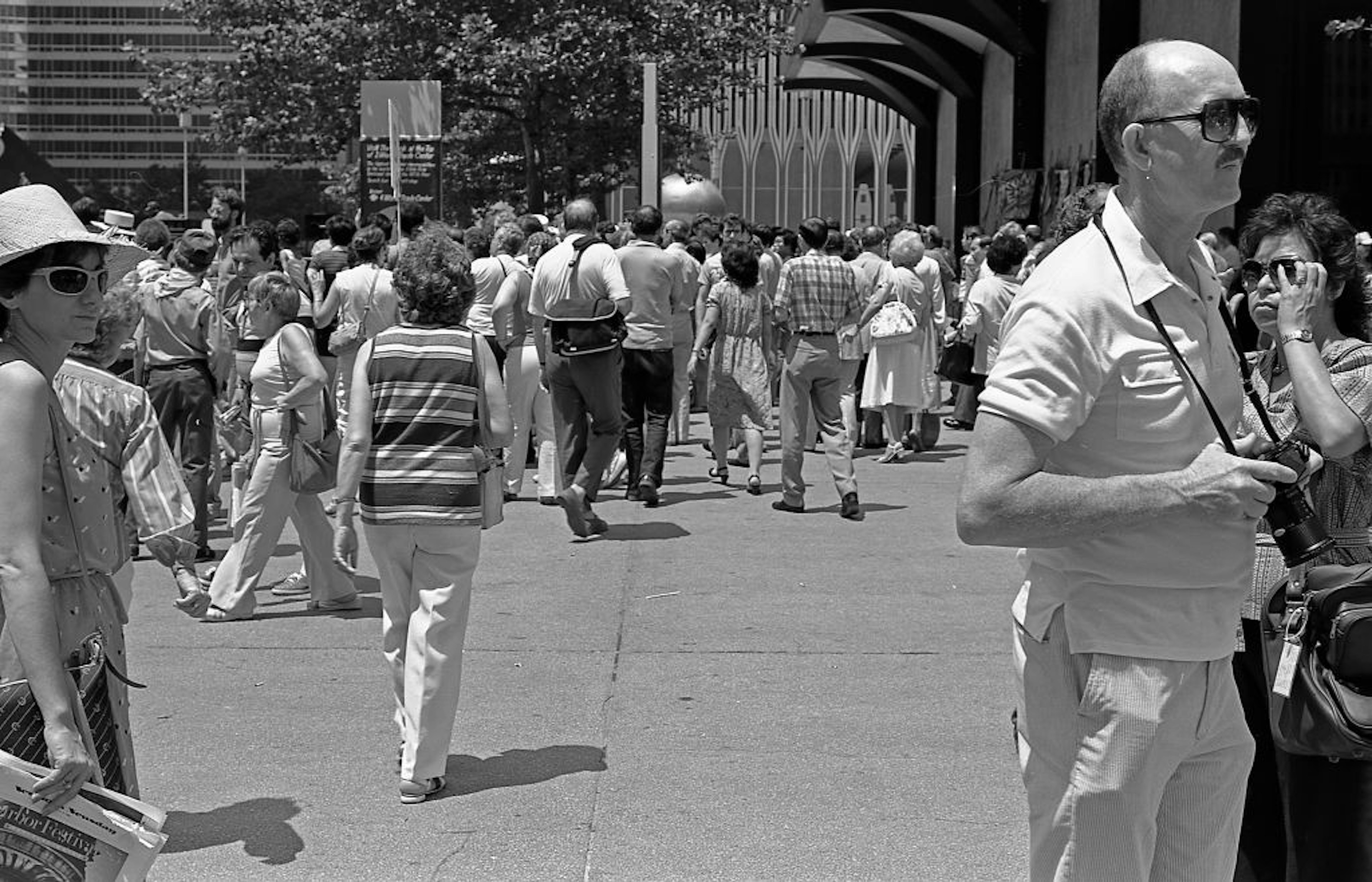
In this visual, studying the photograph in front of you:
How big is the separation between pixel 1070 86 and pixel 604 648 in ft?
77.5

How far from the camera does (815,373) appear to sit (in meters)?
12.3

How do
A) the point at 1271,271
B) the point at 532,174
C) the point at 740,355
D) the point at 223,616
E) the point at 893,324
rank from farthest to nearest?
the point at 532,174
the point at 893,324
the point at 740,355
the point at 223,616
the point at 1271,271

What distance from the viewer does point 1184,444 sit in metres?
3.00

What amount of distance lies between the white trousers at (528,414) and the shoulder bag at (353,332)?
3.54 ft

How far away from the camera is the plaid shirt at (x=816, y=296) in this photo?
40.2 feet

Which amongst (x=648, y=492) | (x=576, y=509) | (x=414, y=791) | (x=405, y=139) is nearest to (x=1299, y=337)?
(x=414, y=791)

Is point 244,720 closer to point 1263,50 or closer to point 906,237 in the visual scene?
point 906,237

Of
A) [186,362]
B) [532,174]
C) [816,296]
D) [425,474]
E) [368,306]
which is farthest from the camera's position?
[532,174]

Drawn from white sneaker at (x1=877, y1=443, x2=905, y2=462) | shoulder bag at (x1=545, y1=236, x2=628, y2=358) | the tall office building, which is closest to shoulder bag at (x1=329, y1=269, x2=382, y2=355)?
shoulder bag at (x1=545, y1=236, x2=628, y2=358)

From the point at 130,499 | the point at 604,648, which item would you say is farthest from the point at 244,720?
the point at 130,499

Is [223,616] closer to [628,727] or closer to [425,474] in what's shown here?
[628,727]

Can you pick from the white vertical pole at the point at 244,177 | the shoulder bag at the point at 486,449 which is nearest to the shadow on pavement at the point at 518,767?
the shoulder bag at the point at 486,449

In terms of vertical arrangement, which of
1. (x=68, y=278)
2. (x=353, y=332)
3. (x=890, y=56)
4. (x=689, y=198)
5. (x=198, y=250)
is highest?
(x=890, y=56)

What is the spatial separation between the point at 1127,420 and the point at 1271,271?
150 cm
